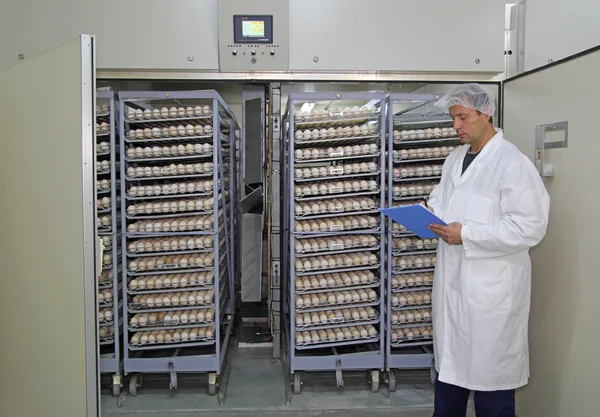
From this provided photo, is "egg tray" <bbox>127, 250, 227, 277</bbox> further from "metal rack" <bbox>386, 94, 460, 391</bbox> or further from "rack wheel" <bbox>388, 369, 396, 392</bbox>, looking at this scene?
"rack wheel" <bbox>388, 369, 396, 392</bbox>

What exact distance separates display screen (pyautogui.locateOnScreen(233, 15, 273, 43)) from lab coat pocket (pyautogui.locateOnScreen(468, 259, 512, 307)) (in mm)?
2064

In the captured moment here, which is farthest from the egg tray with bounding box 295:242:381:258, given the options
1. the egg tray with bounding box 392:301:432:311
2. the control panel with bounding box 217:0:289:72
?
the control panel with bounding box 217:0:289:72

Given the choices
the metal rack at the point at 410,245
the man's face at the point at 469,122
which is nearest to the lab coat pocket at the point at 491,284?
the man's face at the point at 469,122

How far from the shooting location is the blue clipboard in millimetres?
2260

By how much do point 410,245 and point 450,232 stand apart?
0.99m

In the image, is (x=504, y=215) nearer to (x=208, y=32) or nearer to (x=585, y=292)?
(x=585, y=292)

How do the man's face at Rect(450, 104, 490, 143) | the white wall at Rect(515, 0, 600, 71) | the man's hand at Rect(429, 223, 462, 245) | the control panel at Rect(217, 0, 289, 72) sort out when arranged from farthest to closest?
the control panel at Rect(217, 0, 289, 72) < the white wall at Rect(515, 0, 600, 71) < the man's face at Rect(450, 104, 490, 143) < the man's hand at Rect(429, 223, 462, 245)

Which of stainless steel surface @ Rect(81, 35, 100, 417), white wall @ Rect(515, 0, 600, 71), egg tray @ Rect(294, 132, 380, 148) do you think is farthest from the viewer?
egg tray @ Rect(294, 132, 380, 148)

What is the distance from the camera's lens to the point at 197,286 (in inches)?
127

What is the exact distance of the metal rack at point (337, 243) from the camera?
10.3 feet

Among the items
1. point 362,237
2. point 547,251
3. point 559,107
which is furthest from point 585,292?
point 362,237

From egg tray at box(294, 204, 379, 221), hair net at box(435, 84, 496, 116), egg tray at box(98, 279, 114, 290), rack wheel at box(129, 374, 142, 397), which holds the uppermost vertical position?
hair net at box(435, 84, 496, 116)

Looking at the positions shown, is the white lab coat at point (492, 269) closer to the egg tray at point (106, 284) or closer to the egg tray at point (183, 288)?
the egg tray at point (183, 288)

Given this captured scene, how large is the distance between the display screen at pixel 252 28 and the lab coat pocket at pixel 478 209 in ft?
5.90
